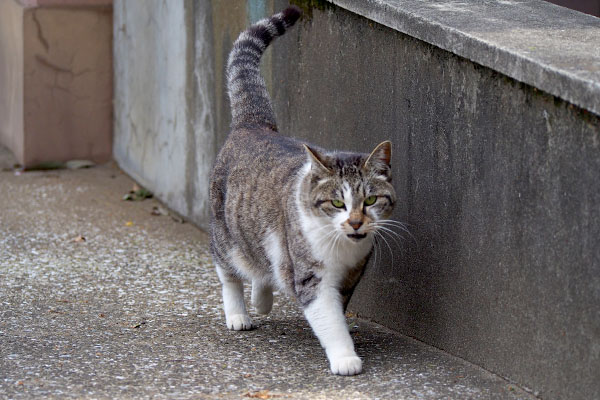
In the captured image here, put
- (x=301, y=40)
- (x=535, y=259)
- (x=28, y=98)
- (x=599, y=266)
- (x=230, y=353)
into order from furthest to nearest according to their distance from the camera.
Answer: (x=28, y=98) → (x=301, y=40) → (x=230, y=353) → (x=535, y=259) → (x=599, y=266)

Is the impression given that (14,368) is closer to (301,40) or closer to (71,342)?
(71,342)

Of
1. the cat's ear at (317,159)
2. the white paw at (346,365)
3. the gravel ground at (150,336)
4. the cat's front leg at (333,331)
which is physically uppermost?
the cat's ear at (317,159)

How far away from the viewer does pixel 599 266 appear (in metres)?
3.31

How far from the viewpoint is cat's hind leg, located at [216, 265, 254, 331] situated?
16.0 feet

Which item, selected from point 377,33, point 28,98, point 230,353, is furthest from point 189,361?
point 28,98

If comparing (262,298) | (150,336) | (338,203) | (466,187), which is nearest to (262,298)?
(262,298)

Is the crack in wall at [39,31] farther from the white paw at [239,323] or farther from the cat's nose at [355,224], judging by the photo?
the cat's nose at [355,224]

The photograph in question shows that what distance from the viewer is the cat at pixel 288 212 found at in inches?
162

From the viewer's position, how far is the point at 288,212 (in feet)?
14.4

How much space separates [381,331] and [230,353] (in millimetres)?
832

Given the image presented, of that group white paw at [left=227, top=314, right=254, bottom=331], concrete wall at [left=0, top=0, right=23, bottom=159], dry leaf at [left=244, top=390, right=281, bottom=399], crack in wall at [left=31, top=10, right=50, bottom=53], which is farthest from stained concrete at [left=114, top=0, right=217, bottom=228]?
dry leaf at [left=244, top=390, right=281, bottom=399]

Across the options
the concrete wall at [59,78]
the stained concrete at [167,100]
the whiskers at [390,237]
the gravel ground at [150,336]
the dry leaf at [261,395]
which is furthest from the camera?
the concrete wall at [59,78]

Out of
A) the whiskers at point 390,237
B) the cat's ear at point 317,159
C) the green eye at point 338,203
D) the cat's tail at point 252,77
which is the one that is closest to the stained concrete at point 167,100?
the cat's tail at point 252,77

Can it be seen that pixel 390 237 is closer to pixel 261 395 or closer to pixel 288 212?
pixel 288 212
